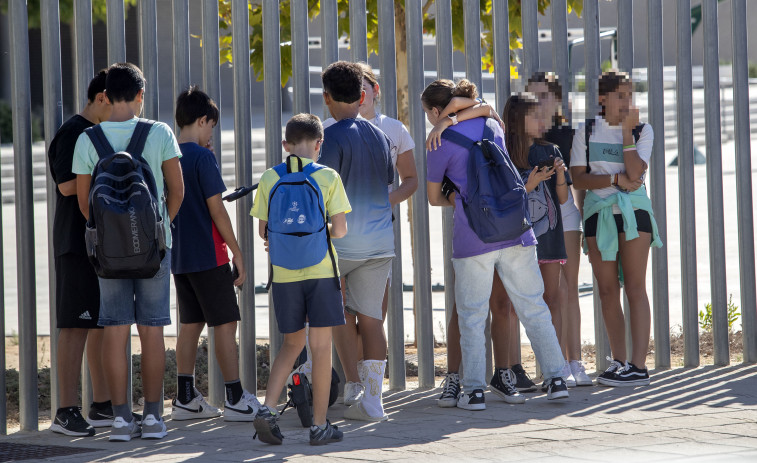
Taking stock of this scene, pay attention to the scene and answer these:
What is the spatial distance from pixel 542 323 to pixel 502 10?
206 cm

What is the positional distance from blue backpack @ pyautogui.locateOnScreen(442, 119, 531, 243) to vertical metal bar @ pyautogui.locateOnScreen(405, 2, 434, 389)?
35.4 inches

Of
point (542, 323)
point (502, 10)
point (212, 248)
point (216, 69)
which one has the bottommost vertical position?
point (542, 323)

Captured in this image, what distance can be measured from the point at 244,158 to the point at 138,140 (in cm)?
112

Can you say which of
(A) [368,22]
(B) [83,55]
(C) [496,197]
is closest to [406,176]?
(C) [496,197]

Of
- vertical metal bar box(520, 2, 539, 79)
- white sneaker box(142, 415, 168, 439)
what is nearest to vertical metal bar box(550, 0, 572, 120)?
Result: vertical metal bar box(520, 2, 539, 79)

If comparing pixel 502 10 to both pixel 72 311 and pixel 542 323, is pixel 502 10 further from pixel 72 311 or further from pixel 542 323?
pixel 72 311

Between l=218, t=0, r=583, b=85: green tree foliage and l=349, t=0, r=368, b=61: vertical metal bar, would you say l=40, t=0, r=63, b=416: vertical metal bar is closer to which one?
l=349, t=0, r=368, b=61: vertical metal bar

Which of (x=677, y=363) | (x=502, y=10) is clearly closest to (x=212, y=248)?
(x=502, y=10)

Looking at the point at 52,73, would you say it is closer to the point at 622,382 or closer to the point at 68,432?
the point at 68,432

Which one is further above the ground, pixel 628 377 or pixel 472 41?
pixel 472 41

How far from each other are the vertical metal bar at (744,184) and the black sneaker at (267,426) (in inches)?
141

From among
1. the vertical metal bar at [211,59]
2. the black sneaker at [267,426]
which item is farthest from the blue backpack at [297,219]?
the vertical metal bar at [211,59]

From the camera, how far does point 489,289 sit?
5.46m

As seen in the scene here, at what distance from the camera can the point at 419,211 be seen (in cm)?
622
